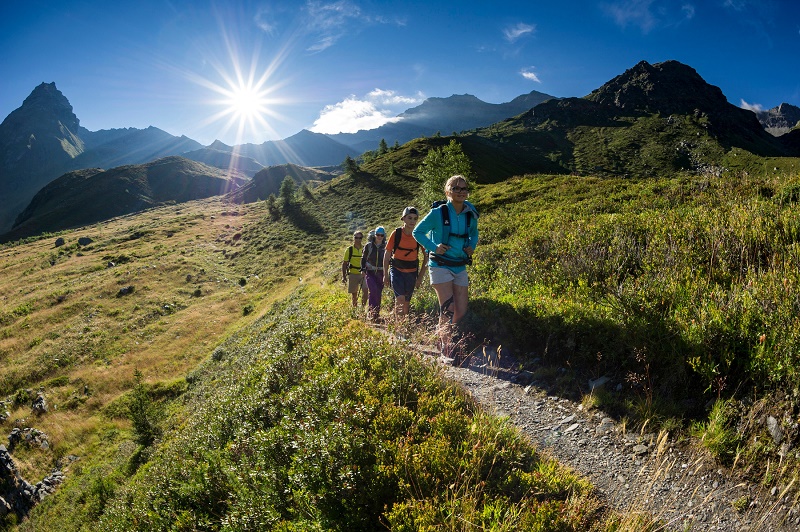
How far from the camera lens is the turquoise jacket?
20.4 ft

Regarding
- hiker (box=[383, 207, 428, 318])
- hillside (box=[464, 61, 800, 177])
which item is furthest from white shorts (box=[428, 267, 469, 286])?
hillside (box=[464, 61, 800, 177])

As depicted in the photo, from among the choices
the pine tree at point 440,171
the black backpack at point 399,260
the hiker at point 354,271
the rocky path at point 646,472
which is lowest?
the rocky path at point 646,472

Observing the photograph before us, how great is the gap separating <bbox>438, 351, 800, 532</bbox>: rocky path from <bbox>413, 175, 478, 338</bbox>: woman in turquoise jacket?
6.65 ft

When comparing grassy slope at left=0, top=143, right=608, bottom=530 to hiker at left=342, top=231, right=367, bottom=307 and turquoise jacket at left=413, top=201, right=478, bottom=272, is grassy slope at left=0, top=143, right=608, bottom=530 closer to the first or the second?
hiker at left=342, top=231, right=367, bottom=307

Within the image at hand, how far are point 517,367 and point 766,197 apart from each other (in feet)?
25.9

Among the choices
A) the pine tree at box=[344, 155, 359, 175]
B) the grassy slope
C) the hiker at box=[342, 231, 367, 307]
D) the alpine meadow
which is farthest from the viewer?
the pine tree at box=[344, 155, 359, 175]

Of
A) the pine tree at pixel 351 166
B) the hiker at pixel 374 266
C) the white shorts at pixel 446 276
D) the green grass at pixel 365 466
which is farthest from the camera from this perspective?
the pine tree at pixel 351 166

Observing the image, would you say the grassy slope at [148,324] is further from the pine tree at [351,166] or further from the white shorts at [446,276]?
the pine tree at [351,166]

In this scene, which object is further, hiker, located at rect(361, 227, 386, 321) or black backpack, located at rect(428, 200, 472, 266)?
hiker, located at rect(361, 227, 386, 321)

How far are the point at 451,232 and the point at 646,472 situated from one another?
408 centimetres

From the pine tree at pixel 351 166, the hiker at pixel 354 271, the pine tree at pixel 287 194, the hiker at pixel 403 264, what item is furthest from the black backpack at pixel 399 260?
the pine tree at pixel 351 166

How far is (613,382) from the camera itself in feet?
15.3

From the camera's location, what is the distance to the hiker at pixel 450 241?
20.3ft

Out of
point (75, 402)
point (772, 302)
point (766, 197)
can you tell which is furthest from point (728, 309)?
point (75, 402)
